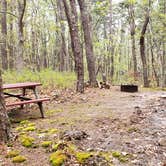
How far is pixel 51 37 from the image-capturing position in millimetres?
34219

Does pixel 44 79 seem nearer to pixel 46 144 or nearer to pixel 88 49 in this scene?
pixel 88 49

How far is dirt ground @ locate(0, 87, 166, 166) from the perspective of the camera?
183 inches

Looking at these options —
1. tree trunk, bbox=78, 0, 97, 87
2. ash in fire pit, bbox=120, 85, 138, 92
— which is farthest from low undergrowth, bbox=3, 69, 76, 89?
ash in fire pit, bbox=120, 85, 138, 92

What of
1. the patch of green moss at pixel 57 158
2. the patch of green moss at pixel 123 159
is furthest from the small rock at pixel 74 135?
the patch of green moss at pixel 123 159

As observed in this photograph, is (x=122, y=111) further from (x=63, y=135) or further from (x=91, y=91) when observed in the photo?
(x=91, y=91)

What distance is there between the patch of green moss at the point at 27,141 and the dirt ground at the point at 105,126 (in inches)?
2.9

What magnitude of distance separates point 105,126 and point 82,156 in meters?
1.89

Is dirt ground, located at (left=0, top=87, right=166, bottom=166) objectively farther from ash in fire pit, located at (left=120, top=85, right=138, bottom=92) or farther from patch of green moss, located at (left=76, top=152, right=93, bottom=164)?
ash in fire pit, located at (left=120, top=85, right=138, bottom=92)

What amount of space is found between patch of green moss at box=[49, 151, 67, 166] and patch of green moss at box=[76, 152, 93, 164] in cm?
18

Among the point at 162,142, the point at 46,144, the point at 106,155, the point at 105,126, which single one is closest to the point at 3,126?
the point at 46,144

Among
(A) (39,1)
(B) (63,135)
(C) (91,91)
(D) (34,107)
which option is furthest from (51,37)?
(B) (63,135)

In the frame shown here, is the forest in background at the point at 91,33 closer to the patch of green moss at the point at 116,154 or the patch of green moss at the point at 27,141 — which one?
the patch of green moss at the point at 27,141

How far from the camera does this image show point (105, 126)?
244 inches

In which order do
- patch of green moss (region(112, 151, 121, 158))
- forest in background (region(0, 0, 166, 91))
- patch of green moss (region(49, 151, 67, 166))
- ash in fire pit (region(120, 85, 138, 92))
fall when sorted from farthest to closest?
forest in background (region(0, 0, 166, 91))
ash in fire pit (region(120, 85, 138, 92))
patch of green moss (region(112, 151, 121, 158))
patch of green moss (region(49, 151, 67, 166))
